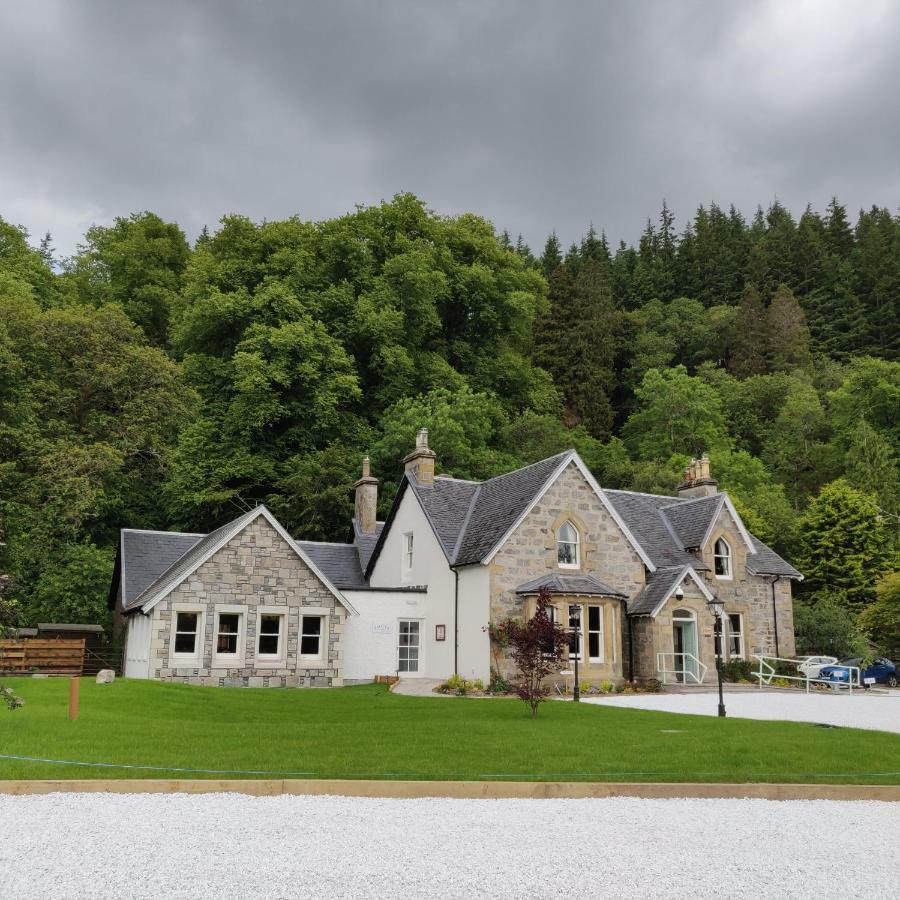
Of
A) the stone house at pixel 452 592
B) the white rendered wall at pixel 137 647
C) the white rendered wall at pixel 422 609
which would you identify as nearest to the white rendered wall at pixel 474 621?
the stone house at pixel 452 592

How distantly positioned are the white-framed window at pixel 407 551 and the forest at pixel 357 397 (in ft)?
30.0

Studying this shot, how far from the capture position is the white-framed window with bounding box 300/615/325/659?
27.3 metres

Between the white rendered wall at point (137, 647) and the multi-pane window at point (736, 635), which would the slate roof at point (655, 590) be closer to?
the multi-pane window at point (736, 635)

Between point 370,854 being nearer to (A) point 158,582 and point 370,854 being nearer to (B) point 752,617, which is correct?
(A) point 158,582

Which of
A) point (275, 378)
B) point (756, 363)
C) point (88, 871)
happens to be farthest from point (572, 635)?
point (756, 363)

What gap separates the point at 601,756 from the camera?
12320 millimetres

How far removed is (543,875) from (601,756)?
18.3ft

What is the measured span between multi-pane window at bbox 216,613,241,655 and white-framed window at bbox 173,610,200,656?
69 cm

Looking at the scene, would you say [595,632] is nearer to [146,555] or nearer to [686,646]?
[686,646]

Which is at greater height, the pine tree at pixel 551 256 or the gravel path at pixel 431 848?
the pine tree at pixel 551 256

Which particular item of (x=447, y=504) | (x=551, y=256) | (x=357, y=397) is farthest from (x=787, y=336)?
(x=447, y=504)

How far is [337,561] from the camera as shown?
1359 inches

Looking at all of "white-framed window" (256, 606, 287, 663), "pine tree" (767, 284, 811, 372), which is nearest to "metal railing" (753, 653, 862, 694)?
"white-framed window" (256, 606, 287, 663)

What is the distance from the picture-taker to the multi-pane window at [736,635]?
31.2m
